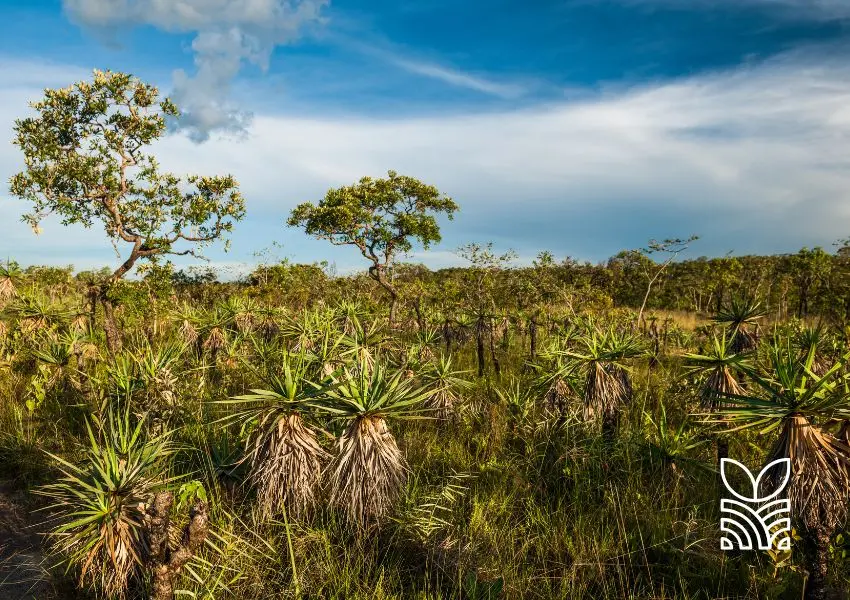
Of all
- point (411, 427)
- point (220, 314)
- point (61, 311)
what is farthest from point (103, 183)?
point (411, 427)

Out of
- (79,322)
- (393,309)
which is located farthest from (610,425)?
(393,309)

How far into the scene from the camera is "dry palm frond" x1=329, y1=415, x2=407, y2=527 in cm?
466

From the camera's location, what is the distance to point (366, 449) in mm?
4621

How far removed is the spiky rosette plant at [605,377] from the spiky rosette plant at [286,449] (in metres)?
3.75

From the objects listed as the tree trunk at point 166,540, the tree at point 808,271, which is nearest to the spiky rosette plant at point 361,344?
the tree trunk at point 166,540

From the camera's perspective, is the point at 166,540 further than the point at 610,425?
No

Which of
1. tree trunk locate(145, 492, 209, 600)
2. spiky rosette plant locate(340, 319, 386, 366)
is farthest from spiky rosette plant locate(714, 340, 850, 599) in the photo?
spiky rosette plant locate(340, 319, 386, 366)

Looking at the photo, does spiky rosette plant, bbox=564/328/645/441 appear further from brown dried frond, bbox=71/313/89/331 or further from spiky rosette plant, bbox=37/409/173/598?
brown dried frond, bbox=71/313/89/331

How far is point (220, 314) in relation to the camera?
1313 centimetres

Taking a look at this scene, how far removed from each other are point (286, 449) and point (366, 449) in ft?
2.89

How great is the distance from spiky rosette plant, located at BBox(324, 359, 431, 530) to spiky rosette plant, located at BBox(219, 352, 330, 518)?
276 mm

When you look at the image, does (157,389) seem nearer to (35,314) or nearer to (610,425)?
(610,425)

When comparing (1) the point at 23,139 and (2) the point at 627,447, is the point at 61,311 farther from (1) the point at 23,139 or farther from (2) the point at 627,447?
(2) the point at 627,447

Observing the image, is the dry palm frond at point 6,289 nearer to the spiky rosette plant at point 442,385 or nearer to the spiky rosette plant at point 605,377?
the spiky rosette plant at point 442,385
